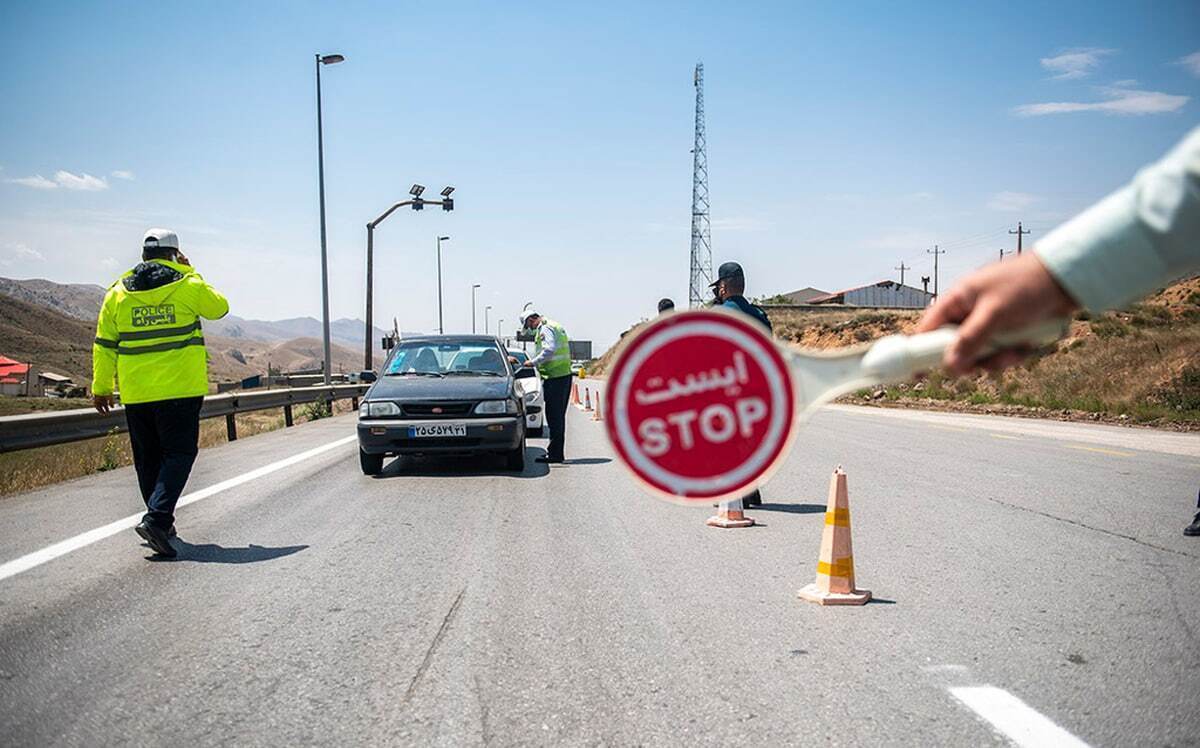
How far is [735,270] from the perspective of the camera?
22.2 ft

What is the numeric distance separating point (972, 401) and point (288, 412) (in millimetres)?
20102

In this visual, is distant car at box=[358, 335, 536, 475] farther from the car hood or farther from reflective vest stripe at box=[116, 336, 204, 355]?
reflective vest stripe at box=[116, 336, 204, 355]

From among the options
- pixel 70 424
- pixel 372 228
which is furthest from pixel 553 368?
pixel 372 228

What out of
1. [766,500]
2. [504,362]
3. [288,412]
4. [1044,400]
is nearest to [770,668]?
[766,500]

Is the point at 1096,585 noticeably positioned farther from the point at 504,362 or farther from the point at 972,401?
the point at 972,401

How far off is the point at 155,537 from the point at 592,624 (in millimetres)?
3331

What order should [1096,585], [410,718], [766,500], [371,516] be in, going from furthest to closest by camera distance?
[766,500] < [371,516] < [1096,585] < [410,718]

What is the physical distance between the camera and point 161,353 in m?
6.84

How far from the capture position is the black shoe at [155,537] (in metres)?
6.64

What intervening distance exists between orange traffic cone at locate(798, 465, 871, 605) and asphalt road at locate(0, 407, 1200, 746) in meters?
0.14

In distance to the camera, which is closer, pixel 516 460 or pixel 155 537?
Result: pixel 155 537

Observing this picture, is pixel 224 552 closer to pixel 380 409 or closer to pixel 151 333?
pixel 151 333

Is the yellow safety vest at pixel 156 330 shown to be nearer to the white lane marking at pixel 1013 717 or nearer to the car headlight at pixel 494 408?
the car headlight at pixel 494 408

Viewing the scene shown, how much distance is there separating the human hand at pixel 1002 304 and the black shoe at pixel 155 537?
6335 millimetres
